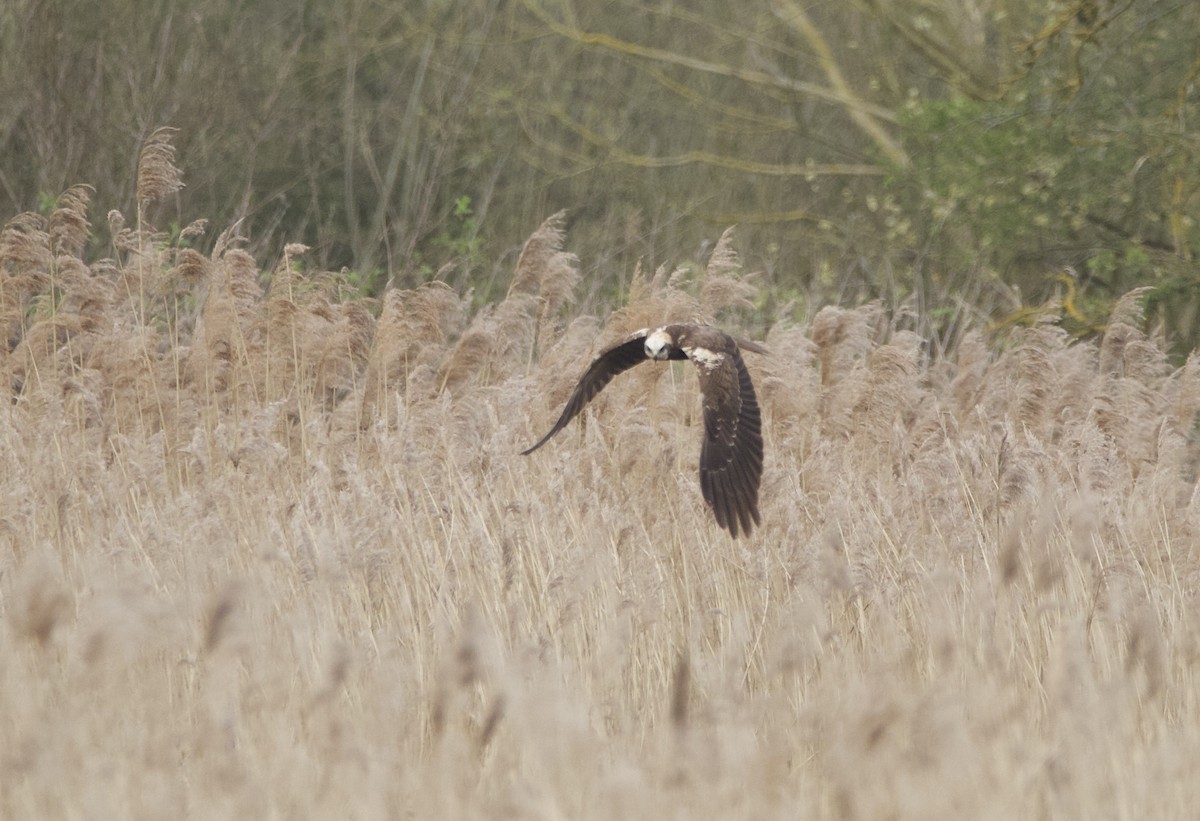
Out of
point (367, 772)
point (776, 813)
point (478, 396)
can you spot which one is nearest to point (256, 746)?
point (367, 772)

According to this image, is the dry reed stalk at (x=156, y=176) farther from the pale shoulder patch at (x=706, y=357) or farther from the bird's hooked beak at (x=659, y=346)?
the pale shoulder patch at (x=706, y=357)

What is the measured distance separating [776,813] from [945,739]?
1.06ft

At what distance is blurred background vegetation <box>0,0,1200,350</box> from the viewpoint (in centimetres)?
823

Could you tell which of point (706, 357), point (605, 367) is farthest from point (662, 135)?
point (706, 357)

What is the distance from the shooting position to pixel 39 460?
14.9 ft

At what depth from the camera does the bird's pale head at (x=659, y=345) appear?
4.51m

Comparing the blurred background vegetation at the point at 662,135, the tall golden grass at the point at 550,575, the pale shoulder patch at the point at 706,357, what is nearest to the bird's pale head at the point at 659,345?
the pale shoulder patch at the point at 706,357

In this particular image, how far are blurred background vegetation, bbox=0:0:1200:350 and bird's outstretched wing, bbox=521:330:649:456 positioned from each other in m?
2.50

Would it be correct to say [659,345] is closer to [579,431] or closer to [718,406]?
[718,406]

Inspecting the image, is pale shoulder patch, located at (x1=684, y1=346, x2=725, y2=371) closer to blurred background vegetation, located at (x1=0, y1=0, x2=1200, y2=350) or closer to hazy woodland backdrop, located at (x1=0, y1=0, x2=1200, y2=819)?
hazy woodland backdrop, located at (x1=0, y1=0, x2=1200, y2=819)

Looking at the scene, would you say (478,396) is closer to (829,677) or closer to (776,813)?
(829,677)

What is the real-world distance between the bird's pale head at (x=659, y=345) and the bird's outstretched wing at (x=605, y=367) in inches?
5.4

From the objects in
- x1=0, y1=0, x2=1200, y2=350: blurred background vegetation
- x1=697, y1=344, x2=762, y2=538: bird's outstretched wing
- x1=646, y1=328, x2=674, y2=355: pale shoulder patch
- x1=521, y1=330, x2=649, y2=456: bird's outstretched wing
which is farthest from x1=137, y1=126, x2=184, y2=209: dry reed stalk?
x1=0, y1=0, x2=1200, y2=350: blurred background vegetation

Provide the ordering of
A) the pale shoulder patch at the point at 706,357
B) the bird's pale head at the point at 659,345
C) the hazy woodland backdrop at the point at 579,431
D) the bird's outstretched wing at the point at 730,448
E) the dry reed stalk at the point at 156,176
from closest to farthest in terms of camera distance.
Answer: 1. the hazy woodland backdrop at the point at 579,431
2. the bird's outstretched wing at the point at 730,448
3. the pale shoulder patch at the point at 706,357
4. the bird's pale head at the point at 659,345
5. the dry reed stalk at the point at 156,176
